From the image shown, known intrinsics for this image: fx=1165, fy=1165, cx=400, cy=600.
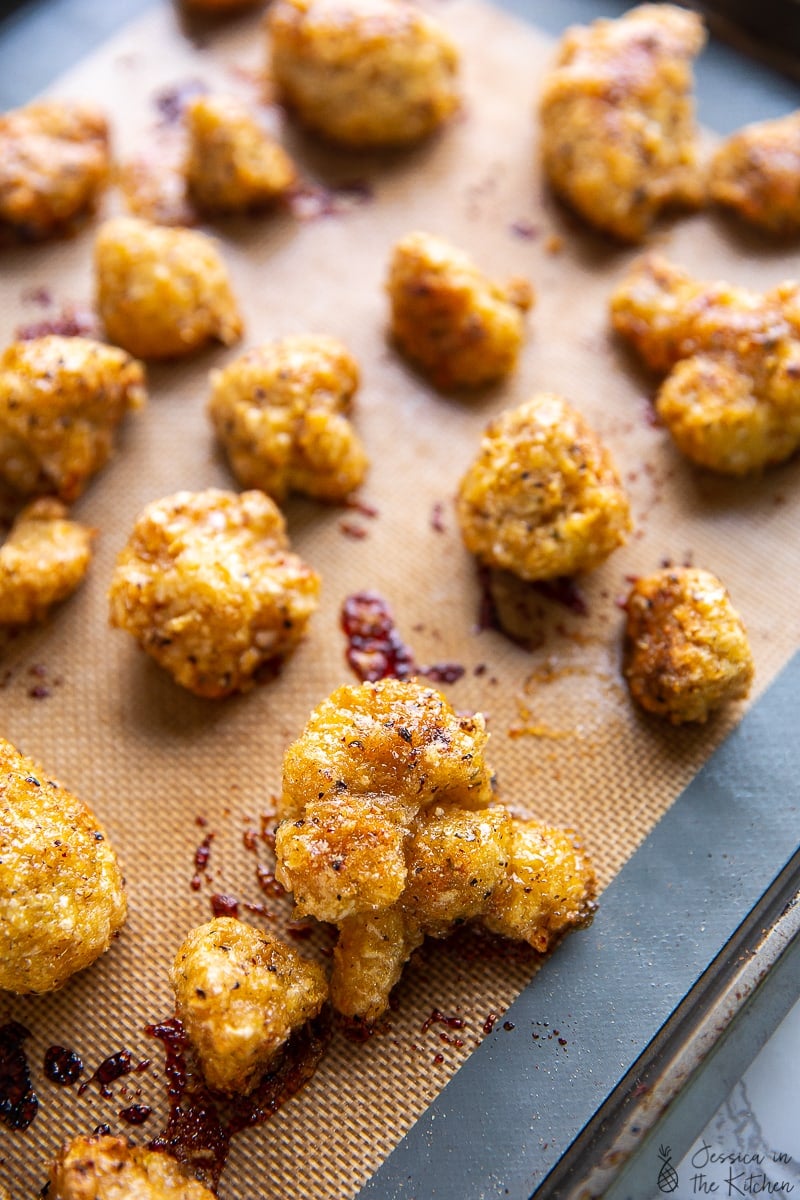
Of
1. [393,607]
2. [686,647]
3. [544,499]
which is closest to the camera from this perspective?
[686,647]

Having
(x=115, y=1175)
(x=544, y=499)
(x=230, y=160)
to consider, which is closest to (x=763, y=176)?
(x=544, y=499)

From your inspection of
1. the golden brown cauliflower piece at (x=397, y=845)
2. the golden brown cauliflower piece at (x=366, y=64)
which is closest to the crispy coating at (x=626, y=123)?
the golden brown cauliflower piece at (x=366, y=64)

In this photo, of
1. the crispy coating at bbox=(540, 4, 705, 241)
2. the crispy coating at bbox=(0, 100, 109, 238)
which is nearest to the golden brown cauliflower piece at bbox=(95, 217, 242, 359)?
the crispy coating at bbox=(0, 100, 109, 238)

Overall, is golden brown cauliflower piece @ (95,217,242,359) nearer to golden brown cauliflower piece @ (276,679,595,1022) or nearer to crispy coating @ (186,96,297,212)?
crispy coating @ (186,96,297,212)

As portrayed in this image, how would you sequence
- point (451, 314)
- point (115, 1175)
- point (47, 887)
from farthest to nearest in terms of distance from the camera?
point (451, 314) → point (47, 887) → point (115, 1175)

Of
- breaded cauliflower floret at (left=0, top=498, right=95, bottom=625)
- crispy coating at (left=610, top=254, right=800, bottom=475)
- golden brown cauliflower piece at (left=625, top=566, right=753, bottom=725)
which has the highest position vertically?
crispy coating at (left=610, top=254, right=800, bottom=475)

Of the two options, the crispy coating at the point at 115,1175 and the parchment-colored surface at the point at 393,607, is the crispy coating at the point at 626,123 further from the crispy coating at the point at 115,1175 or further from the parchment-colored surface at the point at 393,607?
the crispy coating at the point at 115,1175

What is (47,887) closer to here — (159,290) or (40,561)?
(40,561)

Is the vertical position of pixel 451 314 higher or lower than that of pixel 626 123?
lower
